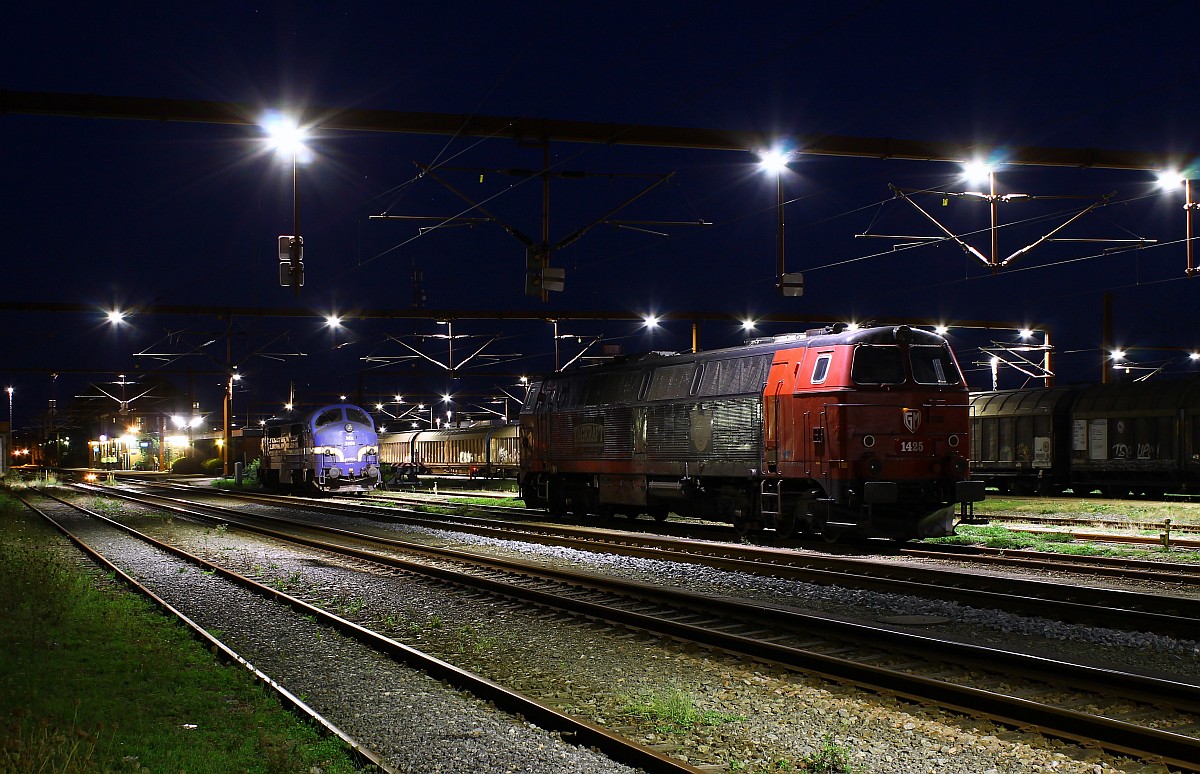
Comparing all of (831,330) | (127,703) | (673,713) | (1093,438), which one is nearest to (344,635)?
(127,703)

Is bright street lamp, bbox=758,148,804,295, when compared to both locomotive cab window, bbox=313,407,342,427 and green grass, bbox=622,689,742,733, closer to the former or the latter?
green grass, bbox=622,689,742,733

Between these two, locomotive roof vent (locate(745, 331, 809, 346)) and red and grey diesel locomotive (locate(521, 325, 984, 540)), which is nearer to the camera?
red and grey diesel locomotive (locate(521, 325, 984, 540))

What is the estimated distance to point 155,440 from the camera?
3745 inches

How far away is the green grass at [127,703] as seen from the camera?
6.52 meters

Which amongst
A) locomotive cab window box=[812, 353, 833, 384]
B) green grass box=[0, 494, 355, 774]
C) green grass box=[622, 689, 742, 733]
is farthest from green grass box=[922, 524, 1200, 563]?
green grass box=[0, 494, 355, 774]

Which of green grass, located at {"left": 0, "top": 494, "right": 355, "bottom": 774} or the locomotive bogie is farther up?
the locomotive bogie

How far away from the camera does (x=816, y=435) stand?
56.9 ft

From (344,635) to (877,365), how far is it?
1009 centimetres

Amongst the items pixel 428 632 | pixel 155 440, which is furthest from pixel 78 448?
pixel 428 632

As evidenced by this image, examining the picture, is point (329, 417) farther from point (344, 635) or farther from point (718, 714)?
point (718, 714)

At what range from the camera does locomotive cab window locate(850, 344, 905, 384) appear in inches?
682

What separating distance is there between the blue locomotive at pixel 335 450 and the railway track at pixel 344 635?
19204 millimetres

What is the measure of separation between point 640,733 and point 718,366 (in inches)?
521

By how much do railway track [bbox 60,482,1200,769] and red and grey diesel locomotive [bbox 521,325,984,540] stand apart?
5.24 meters
